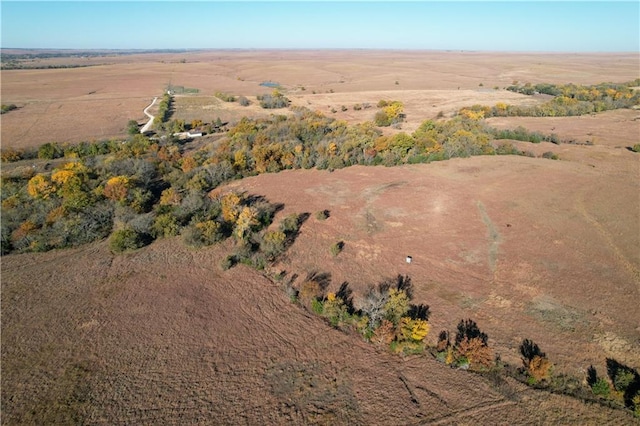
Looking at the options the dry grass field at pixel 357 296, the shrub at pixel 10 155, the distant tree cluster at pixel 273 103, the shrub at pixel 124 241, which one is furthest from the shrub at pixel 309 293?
the distant tree cluster at pixel 273 103

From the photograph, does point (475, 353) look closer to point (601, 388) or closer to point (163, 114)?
point (601, 388)

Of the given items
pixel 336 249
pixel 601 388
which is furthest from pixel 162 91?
pixel 601 388

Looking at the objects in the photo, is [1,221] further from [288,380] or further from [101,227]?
[288,380]

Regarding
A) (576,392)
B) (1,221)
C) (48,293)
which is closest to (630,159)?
(576,392)

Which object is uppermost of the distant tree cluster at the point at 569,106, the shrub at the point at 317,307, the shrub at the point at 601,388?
the distant tree cluster at the point at 569,106

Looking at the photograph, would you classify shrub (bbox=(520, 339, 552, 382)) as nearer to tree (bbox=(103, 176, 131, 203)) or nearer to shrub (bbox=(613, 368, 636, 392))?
shrub (bbox=(613, 368, 636, 392))

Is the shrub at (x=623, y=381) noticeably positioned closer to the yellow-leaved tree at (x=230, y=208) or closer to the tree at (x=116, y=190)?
the yellow-leaved tree at (x=230, y=208)

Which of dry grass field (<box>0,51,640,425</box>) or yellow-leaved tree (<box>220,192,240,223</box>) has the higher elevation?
yellow-leaved tree (<box>220,192,240,223</box>)

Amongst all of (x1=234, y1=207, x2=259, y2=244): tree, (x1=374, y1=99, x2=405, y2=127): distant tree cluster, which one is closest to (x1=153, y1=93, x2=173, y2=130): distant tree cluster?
(x1=374, y1=99, x2=405, y2=127): distant tree cluster
